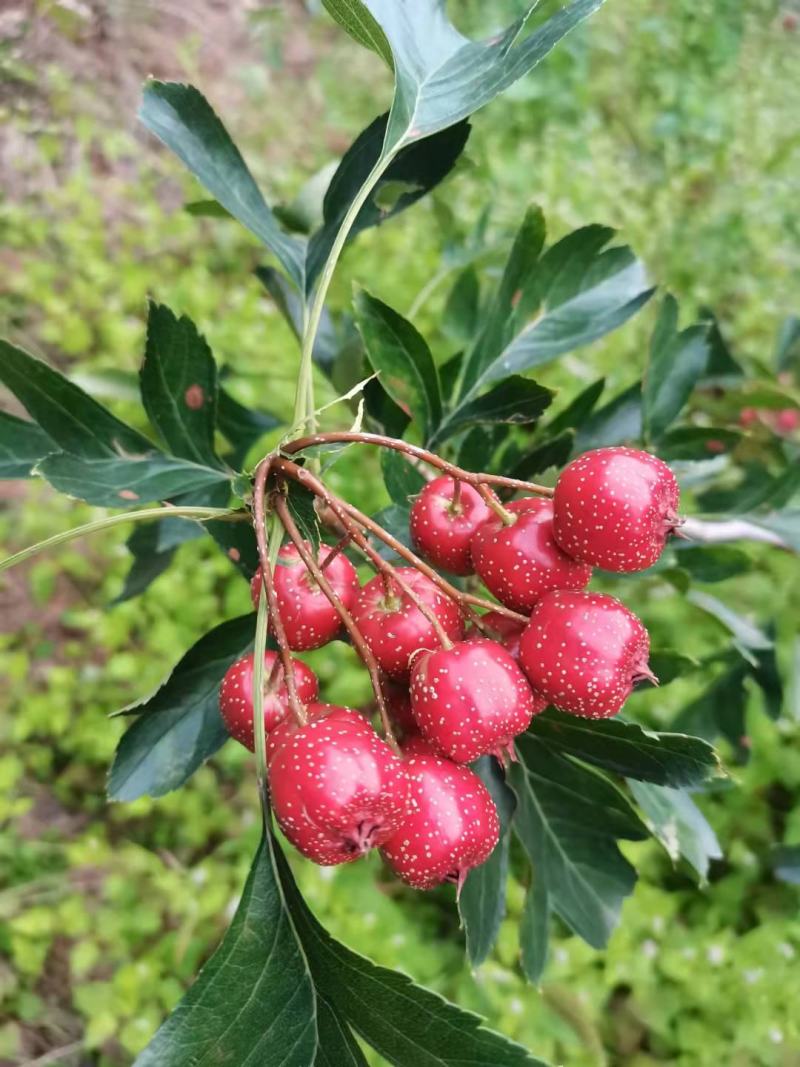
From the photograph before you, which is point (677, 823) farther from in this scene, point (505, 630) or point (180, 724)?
point (180, 724)

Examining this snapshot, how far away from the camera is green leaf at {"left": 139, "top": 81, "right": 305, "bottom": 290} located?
788 millimetres

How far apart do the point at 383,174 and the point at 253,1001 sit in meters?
0.68

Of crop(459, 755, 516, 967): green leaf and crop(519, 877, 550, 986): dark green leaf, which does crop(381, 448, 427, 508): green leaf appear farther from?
crop(519, 877, 550, 986): dark green leaf

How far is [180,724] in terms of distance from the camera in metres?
0.75

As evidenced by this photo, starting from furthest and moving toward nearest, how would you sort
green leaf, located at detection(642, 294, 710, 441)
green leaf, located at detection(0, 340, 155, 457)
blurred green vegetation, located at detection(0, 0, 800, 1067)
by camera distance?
blurred green vegetation, located at detection(0, 0, 800, 1067)
green leaf, located at detection(642, 294, 710, 441)
green leaf, located at detection(0, 340, 155, 457)

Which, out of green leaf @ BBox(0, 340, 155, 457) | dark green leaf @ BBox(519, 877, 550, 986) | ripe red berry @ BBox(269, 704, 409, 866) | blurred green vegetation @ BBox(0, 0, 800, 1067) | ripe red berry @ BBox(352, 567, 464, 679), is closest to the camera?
ripe red berry @ BBox(269, 704, 409, 866)

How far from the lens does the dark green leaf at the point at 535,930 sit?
864 mm

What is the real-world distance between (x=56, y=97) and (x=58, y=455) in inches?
91.1

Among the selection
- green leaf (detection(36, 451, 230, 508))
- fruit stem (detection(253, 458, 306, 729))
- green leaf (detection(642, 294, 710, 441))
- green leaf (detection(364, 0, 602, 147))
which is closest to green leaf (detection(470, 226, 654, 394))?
green leaf (detection(642, 294, 710, 441))

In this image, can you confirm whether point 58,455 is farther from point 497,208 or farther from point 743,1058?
point 497,208

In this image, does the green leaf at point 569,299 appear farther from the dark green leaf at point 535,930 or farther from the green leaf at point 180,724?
the dark green leaf at point 535,930

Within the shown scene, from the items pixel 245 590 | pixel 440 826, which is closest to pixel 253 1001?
pixel 440 826

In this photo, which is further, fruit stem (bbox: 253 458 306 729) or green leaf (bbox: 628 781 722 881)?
green leaf (bbox: 628 781 722 881)

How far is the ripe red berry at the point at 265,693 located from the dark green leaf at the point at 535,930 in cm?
37
